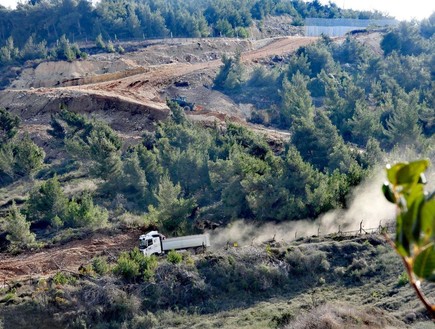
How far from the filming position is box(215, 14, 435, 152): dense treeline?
150ft

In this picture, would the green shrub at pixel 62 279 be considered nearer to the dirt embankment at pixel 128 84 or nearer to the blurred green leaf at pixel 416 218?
the blurred green leaf at pixel 416 218

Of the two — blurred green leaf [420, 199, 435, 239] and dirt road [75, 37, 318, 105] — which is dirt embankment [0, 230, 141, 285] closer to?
blurred green leaf [420, 199, 435, 239]

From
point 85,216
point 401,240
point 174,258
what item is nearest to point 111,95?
point 85,216

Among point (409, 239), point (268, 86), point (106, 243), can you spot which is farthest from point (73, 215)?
point (268, 86)

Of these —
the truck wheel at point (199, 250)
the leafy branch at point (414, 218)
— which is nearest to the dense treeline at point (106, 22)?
the truck wheel at point (199, 250)

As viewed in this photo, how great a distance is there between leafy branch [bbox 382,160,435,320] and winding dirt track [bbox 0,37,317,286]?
2360 cm

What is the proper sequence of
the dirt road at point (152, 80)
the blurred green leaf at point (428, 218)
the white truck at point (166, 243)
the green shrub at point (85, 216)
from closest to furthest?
the blurred green leaf at point (428, 218)
the white truck at point (166, 243)
the green shrub at point (85, 216)
the dirt road at point (152, 80)

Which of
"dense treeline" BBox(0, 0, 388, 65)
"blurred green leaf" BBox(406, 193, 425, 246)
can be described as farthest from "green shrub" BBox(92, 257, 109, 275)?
"dense treeline" BBox(0, 0, 388, 65)

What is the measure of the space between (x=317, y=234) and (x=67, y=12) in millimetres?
89192

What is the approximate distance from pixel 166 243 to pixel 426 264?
2387 centimetres

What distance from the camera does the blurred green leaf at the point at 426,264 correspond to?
3744 millimetres

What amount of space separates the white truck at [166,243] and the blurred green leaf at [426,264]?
23542 mm

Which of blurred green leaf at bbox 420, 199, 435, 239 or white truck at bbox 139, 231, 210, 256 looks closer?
blurred green leaf at bbox 420, 199, 435, 239

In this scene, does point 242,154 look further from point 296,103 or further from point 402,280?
point 402,280
